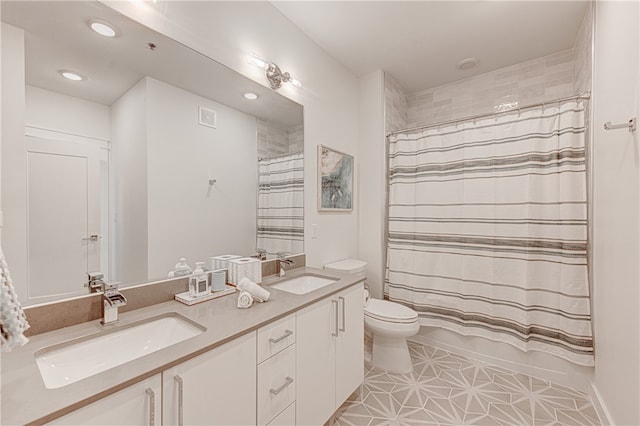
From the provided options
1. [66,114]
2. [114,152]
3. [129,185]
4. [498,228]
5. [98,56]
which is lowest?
[498,228]

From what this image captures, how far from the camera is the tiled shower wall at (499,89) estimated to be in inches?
83.8

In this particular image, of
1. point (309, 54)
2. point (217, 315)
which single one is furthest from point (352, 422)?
point (309, 54)

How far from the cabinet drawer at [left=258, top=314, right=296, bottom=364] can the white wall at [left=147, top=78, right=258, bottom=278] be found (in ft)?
2.01

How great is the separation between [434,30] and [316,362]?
2.45 meters

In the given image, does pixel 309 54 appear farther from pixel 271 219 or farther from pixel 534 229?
pixel 534 229

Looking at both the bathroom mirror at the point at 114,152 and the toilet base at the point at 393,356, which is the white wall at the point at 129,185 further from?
→ the toilet base at the point at 393,356

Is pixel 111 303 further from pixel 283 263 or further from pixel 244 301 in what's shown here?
pixel 283 263

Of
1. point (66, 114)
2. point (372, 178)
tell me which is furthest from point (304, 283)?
point (66, 114)

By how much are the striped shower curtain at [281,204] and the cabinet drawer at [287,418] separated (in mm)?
919

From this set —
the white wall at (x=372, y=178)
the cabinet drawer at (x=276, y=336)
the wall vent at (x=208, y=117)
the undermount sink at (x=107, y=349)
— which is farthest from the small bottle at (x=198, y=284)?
the white wall at (x=372, y=178)

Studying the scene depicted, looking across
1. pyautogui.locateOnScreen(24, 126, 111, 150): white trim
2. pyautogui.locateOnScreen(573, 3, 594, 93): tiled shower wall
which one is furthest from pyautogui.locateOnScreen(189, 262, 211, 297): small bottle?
pyautogui.locateOnScreen(573, 3, 594, 93): tiled shower wall

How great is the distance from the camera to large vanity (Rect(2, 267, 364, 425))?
668mm

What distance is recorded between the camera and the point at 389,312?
2176mm

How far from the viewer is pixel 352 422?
1625mm
